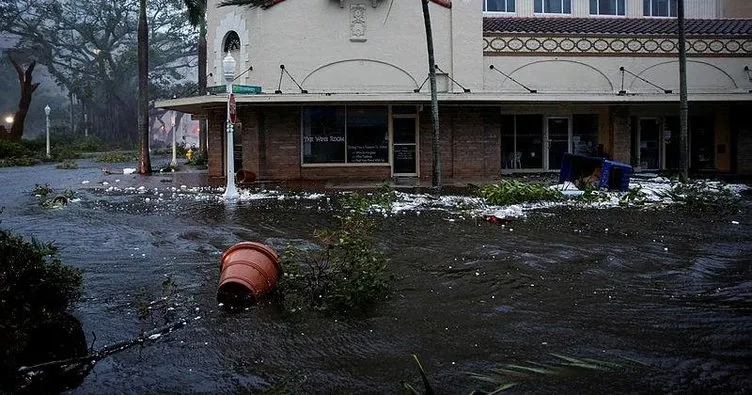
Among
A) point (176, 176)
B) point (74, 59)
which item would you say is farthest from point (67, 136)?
point (176, 176)

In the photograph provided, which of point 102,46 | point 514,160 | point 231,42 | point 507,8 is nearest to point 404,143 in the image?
point 514,160

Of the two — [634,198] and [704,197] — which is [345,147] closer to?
[634,198]

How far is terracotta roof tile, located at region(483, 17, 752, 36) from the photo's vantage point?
2356cm

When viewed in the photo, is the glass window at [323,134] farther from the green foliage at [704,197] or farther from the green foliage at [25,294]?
the green foliage at [25,294]

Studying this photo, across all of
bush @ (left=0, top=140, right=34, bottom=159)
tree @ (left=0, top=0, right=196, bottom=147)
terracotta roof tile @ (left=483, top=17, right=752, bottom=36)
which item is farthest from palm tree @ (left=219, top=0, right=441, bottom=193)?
tree @ (left=0, top=0, right=196, bottom=147)

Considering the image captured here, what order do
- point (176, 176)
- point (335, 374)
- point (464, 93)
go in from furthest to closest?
point (176, 176) → point (464, 93) → point (335, 374)

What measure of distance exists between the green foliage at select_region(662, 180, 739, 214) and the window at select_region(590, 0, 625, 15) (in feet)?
39.3

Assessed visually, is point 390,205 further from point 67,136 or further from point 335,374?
point 67,136

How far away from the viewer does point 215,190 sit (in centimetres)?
1916

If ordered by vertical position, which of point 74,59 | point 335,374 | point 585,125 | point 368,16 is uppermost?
point 74,59

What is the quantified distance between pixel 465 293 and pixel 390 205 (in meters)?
7.25

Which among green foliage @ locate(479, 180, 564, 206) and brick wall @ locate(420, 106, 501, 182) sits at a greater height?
brick wall @ locate(420, 106, 501, 182)

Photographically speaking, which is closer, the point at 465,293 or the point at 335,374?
the point at 335,374

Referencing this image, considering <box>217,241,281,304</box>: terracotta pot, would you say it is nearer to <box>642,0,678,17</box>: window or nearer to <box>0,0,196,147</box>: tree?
<box>642,0,678,17</box>: window
